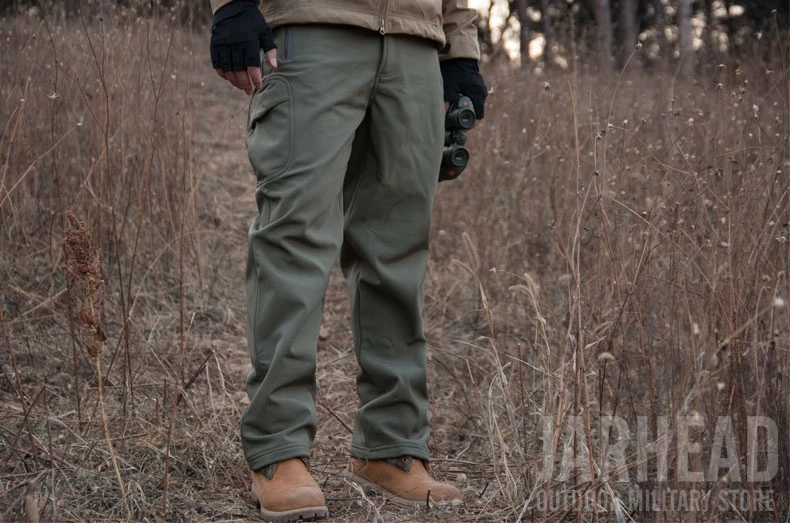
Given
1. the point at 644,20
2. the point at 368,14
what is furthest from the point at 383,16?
the point at 644,20

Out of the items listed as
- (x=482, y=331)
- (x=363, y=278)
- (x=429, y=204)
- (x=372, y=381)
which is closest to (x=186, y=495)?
(x=372, y=381)

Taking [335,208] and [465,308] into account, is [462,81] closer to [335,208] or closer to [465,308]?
[335,208]

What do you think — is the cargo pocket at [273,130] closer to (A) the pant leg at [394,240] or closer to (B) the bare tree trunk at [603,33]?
(A) the pant leg at [394,240]

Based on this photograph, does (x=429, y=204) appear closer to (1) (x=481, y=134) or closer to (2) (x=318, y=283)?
(2) (x=318, y=283)

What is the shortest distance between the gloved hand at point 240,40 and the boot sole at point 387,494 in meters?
1.04

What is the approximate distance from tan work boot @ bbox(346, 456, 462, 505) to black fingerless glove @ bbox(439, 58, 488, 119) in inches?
37.8

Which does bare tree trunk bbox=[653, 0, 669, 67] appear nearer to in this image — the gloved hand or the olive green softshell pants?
the olive green softshell pants

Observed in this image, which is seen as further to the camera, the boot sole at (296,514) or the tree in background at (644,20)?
the tree in background at (644,20)

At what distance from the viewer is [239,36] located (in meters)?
1.75

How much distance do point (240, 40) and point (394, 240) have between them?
0.61 metres

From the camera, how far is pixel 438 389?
3145 millimetres

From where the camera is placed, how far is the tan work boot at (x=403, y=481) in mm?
2027

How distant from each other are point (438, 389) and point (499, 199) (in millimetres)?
1609

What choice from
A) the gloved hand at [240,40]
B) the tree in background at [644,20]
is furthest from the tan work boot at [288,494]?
the tree in background at [644,20]
